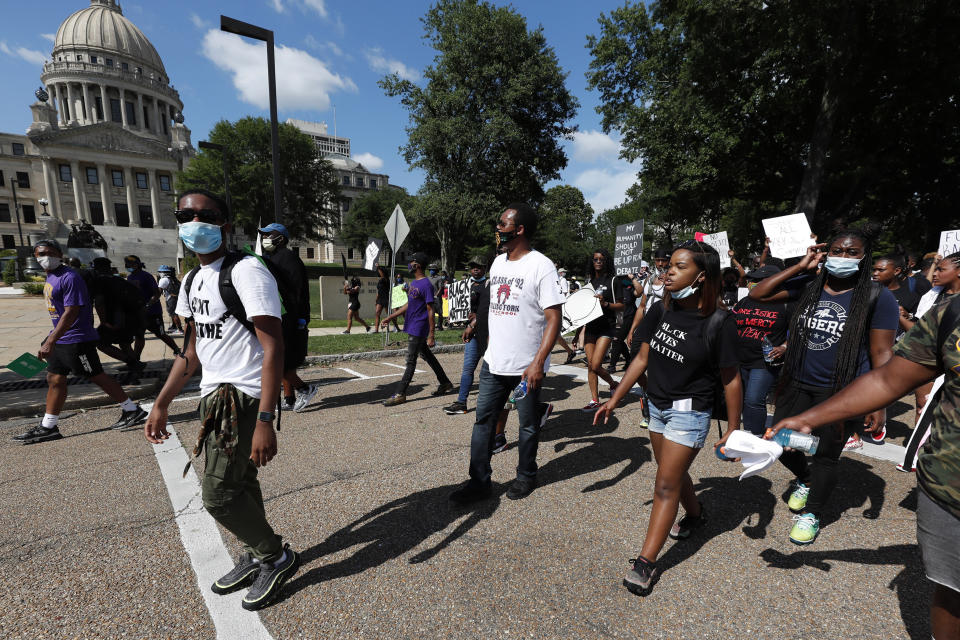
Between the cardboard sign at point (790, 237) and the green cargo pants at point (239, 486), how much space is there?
184 inches

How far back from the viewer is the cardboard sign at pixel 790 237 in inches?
170

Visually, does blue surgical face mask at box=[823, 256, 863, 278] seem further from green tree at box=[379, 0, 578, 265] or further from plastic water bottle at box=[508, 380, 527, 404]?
green tree at box=[379, 0, 578, 265]

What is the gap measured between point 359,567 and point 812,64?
19.8m

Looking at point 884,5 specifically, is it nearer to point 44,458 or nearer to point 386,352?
point 386,352

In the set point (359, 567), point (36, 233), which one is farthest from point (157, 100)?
point (359, 567)

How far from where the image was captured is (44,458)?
13.8ft

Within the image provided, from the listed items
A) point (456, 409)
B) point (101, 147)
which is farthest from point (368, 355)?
point (101, 147)

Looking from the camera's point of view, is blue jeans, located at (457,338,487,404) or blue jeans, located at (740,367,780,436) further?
blue jeans, located at (457,338,487,404)

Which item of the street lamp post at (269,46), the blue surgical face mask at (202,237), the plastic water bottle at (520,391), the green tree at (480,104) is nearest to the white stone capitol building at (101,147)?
the green tree at (480,104)

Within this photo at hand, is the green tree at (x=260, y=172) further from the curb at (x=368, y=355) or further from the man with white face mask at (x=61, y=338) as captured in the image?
the man with white face mask at (x=61, y=338)

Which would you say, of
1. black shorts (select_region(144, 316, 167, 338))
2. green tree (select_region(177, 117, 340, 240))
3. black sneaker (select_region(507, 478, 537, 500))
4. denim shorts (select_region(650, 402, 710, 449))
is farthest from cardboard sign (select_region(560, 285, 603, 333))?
green tree (select_region(177, 117, 340, 240))

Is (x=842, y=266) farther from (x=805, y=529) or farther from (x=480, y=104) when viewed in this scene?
(x=480, y=104)

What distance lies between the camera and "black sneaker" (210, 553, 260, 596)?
2357 mm

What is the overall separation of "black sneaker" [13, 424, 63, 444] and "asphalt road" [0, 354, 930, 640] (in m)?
0.22
